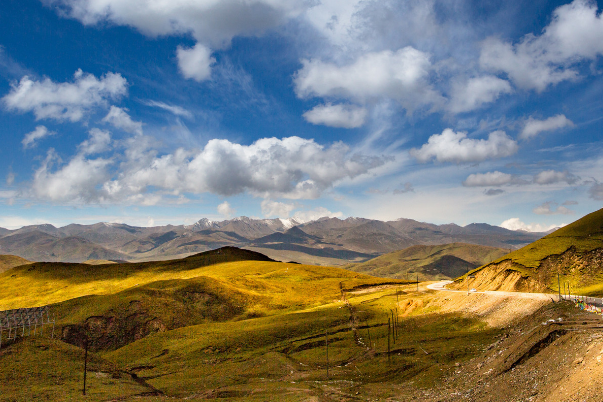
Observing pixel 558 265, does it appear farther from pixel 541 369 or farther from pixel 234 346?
pixel 234 346

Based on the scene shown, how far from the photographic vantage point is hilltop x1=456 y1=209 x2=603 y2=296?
11150cm

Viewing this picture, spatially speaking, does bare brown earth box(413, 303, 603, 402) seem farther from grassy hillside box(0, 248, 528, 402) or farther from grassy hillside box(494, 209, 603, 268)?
grassy hillside box(494, 209, 603, 268)

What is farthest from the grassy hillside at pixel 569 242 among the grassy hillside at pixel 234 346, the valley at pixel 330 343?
the grassy hillside at pixel 234 346

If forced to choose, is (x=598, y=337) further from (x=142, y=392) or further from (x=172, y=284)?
(x=172, y=284)

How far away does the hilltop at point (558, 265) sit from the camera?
366ft

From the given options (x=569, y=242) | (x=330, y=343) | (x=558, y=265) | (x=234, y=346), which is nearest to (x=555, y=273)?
(x=558, y=265)

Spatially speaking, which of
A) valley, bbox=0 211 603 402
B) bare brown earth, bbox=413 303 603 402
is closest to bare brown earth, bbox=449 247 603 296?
valley, bbox=0 211 603 402

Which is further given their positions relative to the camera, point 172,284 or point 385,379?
point 172,284

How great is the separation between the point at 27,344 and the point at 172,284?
81325 millimetres

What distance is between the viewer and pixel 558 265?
11806 centimetres

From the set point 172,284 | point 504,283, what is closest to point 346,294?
point 504,283

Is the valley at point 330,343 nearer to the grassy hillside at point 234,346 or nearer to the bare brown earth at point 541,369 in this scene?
the bare brown earth at point 541,369

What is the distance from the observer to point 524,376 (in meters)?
42.1

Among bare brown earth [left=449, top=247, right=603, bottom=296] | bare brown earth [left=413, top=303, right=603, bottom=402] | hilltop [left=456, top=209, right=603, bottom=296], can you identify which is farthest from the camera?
hilltop [left=456, top=209, right=603, bottom=296]
